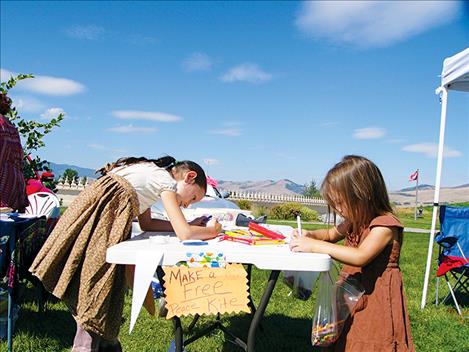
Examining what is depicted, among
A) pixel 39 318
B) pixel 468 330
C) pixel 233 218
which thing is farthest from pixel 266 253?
pixel 468 330

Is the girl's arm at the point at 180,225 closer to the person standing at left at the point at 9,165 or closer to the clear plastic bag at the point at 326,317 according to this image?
the clear plastic bag at the point at 326,317

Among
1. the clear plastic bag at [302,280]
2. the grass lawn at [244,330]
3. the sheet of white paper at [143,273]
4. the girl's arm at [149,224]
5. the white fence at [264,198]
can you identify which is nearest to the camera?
the sheet of white paper at [143,273]

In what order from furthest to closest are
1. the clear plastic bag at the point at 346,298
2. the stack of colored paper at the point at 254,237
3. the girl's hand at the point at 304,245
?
the stack of colored paper at the point at 254,237 < the clear plastic bag at the point at 346,298 < the girl's hand at the point at 304,245

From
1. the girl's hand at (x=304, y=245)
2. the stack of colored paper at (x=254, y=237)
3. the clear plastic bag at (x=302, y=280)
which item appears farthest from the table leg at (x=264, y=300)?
the clear plastic bag at (x=302, y=280)

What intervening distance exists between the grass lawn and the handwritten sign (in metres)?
1.56

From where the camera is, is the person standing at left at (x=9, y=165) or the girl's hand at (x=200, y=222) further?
the person standing at left at (x=9, y=165)

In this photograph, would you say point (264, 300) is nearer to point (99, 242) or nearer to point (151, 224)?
point (99, 242)

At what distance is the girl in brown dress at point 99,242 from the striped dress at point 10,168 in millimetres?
986

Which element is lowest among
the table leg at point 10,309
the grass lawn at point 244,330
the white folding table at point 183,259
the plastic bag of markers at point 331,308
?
the grass lawn at point 244,330

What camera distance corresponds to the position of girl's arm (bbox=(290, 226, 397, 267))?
175cm

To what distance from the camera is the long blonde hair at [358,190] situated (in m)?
1.93

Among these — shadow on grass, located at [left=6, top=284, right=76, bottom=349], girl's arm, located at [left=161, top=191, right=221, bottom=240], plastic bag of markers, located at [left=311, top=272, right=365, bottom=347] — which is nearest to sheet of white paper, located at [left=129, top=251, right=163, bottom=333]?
girl's arm, located at [left=161, top=191, right=221, bottom=240]

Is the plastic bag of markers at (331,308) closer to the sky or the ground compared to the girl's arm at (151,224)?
closer to the ground

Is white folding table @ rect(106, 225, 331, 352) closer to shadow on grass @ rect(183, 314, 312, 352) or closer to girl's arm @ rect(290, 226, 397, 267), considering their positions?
girl's arm @ rect(290, 226, 397, 267)
